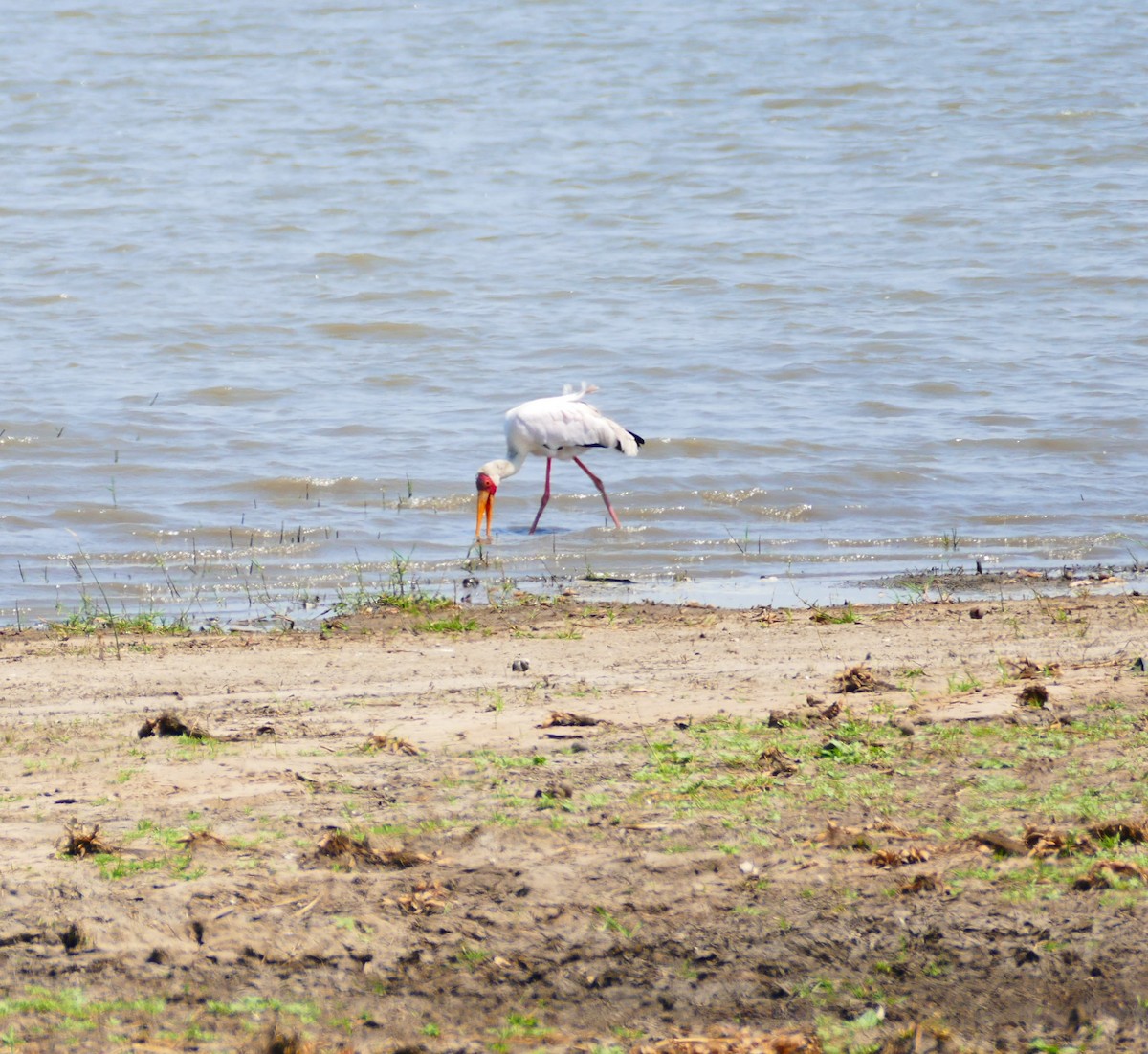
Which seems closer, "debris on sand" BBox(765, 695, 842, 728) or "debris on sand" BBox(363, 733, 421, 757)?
"debris on sand" BBox(363, 733, 421, 757)

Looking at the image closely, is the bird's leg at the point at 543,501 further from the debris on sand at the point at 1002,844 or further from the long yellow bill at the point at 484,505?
the debris on sand at the point at 1002,844

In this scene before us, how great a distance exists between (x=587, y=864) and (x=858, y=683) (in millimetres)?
2051

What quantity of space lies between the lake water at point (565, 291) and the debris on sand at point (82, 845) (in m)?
4.52

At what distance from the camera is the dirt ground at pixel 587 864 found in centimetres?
360

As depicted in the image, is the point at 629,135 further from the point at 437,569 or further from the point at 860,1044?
the point at 860,1044

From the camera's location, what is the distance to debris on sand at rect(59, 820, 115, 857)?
4266 mm

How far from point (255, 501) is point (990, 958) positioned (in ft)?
29.2

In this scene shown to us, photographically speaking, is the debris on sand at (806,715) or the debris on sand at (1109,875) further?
the debris on sand at (806,715)

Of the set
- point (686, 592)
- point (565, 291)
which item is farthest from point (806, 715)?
point (565, 291)

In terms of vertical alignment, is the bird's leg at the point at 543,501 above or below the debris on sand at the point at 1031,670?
above

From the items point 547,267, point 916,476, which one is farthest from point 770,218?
point 916,476

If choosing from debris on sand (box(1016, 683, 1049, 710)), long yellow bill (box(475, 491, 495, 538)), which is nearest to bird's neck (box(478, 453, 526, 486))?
long yellow bill (box(475, 491, 495, 538))

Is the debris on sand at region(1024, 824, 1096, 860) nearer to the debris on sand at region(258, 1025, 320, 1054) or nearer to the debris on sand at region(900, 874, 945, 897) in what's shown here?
the debris on sand at region(900, 874, 945, 897)

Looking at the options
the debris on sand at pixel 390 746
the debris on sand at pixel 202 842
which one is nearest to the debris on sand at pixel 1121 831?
the debris on sand at pixel 390 746
